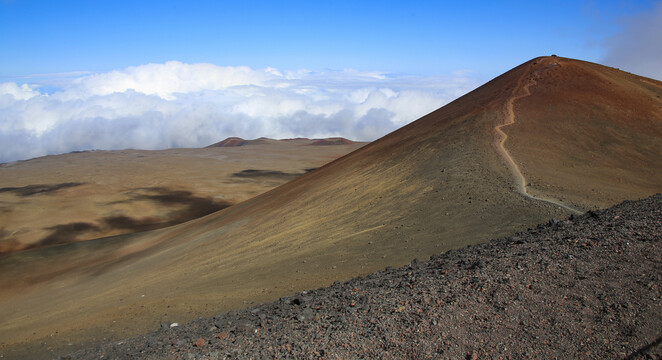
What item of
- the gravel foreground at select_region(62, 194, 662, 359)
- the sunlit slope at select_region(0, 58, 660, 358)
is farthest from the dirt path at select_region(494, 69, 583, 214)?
the gravel foreground at select_region(62, 194, 662, 359)

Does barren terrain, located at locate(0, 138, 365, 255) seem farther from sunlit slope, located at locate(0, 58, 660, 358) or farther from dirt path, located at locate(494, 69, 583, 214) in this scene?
dirt path, located at locate(494, 69, 583, 214)

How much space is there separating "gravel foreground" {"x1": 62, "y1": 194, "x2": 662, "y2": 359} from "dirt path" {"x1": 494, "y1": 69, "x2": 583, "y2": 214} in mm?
3875

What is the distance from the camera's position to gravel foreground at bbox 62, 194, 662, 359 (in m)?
5.53

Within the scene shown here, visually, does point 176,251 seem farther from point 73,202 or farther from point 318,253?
point 73,202

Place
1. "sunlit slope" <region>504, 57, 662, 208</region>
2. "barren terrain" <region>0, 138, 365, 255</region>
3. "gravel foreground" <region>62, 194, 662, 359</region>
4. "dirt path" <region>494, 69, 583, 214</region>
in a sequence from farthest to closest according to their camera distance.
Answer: "barren terrain" <region>0, 138, 365, 255</region> → "sunlit slope" <region>504, 57, 662, 208</region> → "dirt path" <region>494, 69, 583, 214</region> → "gravel foreground" <region>62, 194, 662, 359</region>

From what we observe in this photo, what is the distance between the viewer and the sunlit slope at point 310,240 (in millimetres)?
11359

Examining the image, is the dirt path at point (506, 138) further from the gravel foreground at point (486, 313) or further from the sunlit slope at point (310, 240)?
the gravel foreground at point (486, 313)

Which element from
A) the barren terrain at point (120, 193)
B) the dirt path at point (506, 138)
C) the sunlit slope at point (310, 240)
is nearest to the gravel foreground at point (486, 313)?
the sunlit slope at point (310, 240)

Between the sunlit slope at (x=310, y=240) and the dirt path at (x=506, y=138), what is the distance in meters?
0.21

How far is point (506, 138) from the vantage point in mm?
18312

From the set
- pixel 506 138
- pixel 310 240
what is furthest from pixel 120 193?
pixel 506 138

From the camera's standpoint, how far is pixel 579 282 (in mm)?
6488

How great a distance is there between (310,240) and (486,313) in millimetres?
8723

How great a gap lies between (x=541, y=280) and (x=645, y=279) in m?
1.23
